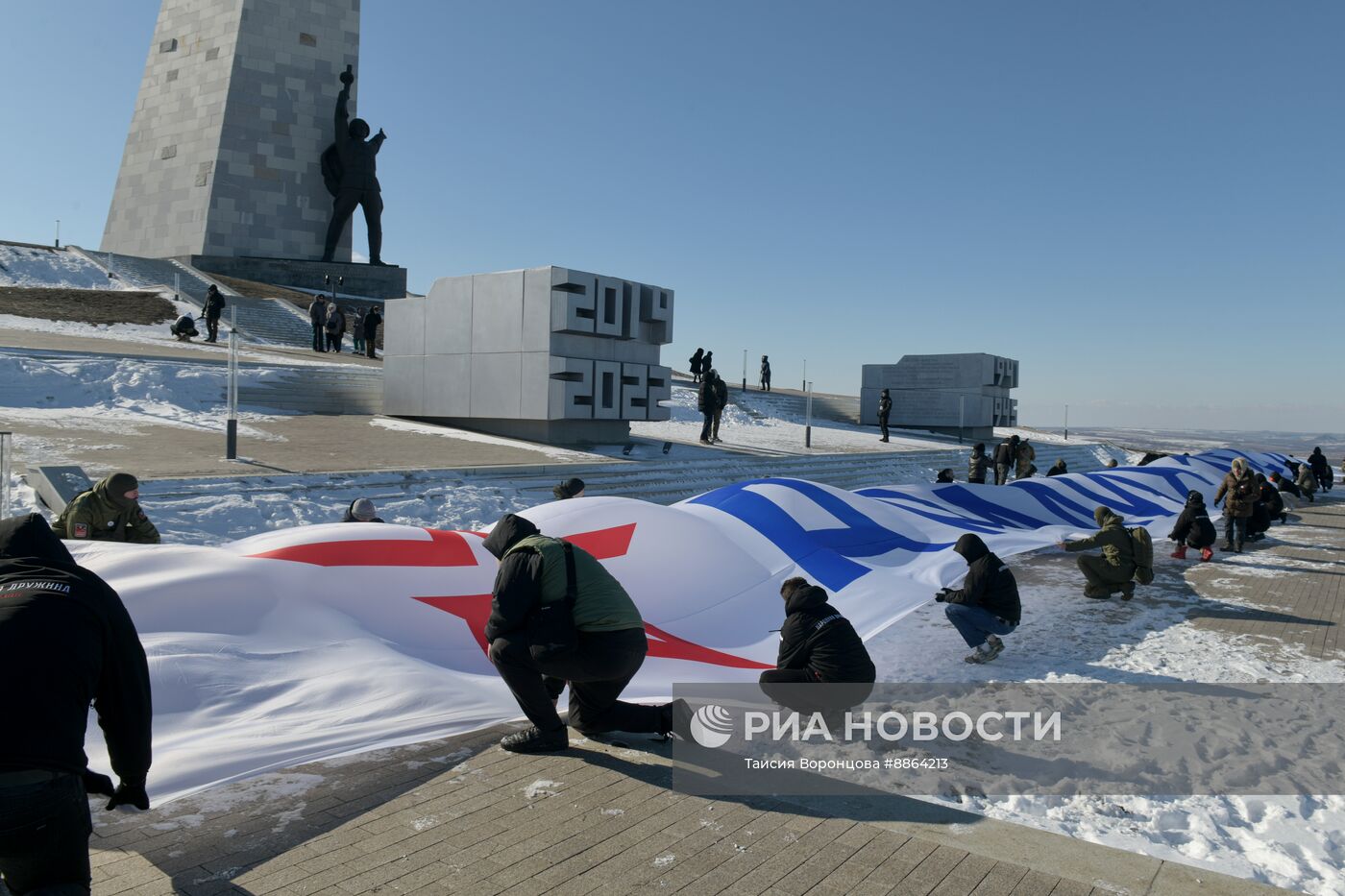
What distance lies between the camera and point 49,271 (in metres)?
36.0

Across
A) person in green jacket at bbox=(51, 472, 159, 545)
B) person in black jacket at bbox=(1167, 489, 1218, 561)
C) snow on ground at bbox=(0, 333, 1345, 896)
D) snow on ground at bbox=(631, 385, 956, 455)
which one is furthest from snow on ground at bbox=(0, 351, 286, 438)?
person in black jacket at bbox=(1167, 489, 1218, 561)

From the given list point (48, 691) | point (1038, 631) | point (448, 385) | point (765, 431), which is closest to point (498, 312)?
point (448, 385)

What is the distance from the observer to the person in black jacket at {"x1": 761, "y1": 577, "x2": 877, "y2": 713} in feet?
18.7

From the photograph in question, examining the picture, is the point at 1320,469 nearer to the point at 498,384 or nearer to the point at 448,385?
the point at 498,384

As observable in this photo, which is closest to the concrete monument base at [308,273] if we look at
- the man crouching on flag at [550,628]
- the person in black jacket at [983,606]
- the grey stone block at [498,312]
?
the grey stone block at [498,312]

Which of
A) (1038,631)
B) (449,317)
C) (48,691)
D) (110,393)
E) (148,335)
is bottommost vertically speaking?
(1038,631)

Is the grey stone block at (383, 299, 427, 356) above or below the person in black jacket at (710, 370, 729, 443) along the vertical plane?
above

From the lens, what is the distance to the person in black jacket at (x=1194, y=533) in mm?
13031

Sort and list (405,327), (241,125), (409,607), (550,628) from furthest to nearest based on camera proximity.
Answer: (241,125), (405,327), (409,607), (550,628)

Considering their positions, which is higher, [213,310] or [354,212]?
[354,212]

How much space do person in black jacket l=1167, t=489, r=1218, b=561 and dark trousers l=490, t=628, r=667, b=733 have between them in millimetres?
10872

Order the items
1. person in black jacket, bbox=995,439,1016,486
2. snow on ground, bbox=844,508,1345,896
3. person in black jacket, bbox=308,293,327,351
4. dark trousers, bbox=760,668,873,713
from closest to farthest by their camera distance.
→ snow on ground, bbox=844,508,1345,896
dark trousers, bbox=760,668,873,713
person in black jacket, bbox=995,439,1016,486
person in black jacket, bbox=308,293,327,351

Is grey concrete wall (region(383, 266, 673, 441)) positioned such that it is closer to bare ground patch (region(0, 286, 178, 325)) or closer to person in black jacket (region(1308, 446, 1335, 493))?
bare ground patch (region(0, 286, 178, 325))

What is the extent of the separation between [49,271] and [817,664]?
4023 cm
